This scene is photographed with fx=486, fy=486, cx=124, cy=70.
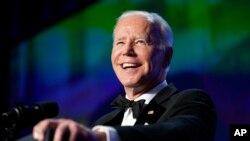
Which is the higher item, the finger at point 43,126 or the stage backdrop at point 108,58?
the stage backdrop at point 108,58

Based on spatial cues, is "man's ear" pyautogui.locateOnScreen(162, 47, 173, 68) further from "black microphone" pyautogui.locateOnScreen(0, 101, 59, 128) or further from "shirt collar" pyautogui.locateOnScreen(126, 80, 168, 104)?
"black microphone" pyautogui.locateOnScreen(0, 101, 59, 128)

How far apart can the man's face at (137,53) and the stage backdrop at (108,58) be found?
835 mm

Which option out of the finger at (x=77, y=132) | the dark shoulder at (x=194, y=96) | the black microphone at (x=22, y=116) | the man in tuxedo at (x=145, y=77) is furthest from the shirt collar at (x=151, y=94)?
the finger at (x=77, y=132)

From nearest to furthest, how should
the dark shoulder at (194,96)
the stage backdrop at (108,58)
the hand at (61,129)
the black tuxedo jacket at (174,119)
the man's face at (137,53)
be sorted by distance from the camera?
the hand at (61,129) < the black tuxedo jacket at (174,119) < the dark shoulder at (194,96) < the man's face at (137,53) < the stage backdrop at (108,58)

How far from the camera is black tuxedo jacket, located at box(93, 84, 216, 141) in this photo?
793 millimetres

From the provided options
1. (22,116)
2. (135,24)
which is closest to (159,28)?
(135,24)

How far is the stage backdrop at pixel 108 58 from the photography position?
2365 millimetres

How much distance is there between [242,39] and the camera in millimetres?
2340

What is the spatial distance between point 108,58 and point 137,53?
1.00m

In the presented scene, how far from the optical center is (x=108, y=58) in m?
2.59

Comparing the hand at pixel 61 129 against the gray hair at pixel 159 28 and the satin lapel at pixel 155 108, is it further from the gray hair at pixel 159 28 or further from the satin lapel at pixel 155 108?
the gray hair at pixel 159 28

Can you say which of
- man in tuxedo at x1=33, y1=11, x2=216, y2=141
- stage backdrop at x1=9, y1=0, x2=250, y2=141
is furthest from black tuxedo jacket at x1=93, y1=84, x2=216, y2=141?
stage backdrop at x1=9, y1=0, x2=250, y2=141

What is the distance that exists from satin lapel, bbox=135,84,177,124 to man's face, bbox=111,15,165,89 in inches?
3.7

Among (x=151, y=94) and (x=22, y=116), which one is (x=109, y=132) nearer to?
(x=22, y=116)
